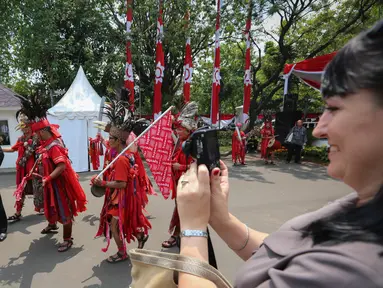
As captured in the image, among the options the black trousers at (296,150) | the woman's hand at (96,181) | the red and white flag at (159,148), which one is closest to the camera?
the red and white flag at (159,148)

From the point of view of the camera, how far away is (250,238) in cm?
118

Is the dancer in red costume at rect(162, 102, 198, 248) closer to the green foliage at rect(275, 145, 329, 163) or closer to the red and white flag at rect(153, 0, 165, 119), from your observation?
the red and white flag at rect(153, 0, 165, 119)

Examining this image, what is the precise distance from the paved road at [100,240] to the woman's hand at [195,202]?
92.4 inches

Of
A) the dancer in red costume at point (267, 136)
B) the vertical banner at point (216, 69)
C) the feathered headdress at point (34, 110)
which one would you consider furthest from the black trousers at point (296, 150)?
the feathered headdress at point (34, 110)

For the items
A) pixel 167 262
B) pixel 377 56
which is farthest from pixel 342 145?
pixel 167 262

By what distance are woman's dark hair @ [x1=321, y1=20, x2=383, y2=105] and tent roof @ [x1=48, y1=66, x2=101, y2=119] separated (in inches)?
333

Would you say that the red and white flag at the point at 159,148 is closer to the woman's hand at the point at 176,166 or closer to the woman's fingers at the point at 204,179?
the woman's hand at the point at 176,166

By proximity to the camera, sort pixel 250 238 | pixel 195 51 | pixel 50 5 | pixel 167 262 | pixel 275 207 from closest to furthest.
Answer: pixel 167 262 → pixel 250 238 → pixel 275 207 → pixel 50 5 → pixel 195 51

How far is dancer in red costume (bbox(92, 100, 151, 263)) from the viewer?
120 inches

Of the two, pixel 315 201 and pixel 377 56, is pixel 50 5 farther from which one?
pixel 377 56

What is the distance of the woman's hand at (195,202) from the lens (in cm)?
92

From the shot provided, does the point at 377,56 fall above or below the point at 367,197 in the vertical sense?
above

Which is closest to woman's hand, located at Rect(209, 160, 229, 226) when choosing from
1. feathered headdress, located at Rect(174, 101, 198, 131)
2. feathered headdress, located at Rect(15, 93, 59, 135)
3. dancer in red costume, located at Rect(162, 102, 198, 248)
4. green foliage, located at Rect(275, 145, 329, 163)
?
dancer in red costume, located at Rect(162, 102, 198, 248)

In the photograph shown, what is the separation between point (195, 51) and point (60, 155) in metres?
12.4
